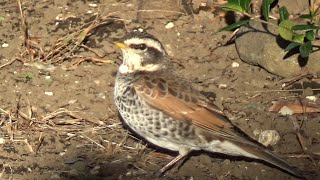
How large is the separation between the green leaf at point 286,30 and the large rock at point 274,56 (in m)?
0.32

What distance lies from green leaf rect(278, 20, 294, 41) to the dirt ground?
523 millimetres

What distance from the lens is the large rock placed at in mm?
7770

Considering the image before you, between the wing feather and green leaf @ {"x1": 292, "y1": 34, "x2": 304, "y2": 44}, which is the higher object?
green leaf @ {"x1": 292, "y1": 34, "x2": 304, "y2": 44}

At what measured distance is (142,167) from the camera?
669 cm

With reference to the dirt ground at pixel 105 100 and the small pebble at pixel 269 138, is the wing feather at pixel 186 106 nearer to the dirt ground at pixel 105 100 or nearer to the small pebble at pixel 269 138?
the dirt ground at pixel 105 100

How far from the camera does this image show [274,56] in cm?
777

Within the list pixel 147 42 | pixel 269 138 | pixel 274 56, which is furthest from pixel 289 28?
pixel 147 42

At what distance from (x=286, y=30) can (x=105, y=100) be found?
68.5 inches

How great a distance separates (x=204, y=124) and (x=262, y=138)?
68 cm

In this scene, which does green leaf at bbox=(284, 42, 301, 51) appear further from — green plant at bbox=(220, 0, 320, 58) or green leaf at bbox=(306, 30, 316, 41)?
green leaf at bbox=(306, 30, 316, 41)

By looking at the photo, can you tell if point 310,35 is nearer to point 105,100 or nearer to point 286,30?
point 286,30

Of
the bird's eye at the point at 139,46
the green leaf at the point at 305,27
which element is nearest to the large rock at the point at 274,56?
the green leaf at the point at 305,27

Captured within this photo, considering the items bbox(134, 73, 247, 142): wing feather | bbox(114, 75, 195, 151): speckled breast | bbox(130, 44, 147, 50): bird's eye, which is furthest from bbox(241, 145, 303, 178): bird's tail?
bbox(130, 44, 147, 50): bird's eye

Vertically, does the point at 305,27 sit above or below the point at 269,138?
above
